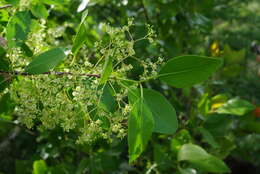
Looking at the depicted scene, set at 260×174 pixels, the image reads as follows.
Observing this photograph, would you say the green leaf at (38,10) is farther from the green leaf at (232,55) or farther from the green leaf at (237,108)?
the green leaf at (232,55)

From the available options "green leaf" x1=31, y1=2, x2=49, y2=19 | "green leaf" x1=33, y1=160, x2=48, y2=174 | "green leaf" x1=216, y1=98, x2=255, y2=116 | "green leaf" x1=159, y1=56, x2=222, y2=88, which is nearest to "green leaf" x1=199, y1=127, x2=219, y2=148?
"green leaf" x1=216, y1=98, x2=255, y2=116

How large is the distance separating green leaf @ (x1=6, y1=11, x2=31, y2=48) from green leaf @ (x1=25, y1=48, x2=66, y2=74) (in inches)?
3.0

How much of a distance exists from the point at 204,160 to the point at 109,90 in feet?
2.19

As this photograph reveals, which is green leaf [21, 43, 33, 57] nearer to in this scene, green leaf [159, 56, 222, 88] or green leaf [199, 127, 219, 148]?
green leaf [159, 56, 222, 88]

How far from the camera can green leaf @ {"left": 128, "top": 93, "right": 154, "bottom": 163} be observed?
866 millimetres

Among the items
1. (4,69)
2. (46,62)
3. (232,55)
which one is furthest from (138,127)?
(232,55)

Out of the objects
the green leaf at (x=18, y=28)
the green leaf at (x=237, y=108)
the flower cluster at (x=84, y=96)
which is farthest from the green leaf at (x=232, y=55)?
the green leaf at (x=18, y=28)

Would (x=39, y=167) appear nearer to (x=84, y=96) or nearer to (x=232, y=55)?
(x=84, y=96)

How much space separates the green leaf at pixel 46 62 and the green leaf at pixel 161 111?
0.70 feet

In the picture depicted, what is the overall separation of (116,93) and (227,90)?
207 cm

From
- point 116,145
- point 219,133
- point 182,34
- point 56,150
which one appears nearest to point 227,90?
point 182,34

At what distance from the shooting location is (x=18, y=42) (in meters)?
0.97

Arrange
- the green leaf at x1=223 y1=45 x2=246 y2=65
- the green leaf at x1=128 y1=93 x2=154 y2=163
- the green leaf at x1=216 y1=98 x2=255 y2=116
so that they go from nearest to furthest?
the green leaf at x1=128 y1=93 x2=154 y2=163 → the green leaf at x1=216 y1=98 x2=255 y2=116 → the green leaf at x1=223 y1=45 x2=246 y2=65

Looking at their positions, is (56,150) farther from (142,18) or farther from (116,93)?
(116,93)
